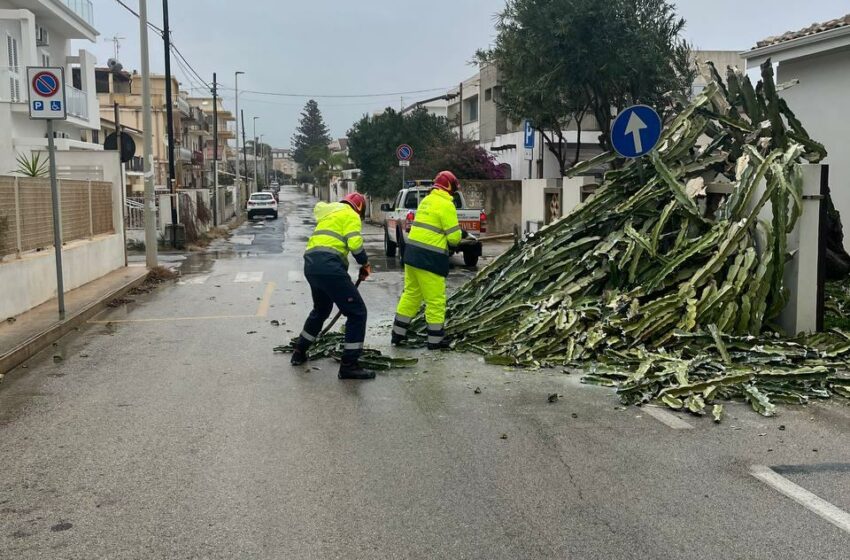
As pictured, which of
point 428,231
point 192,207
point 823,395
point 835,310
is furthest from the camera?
point 192,207

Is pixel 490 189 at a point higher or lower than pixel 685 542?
higher

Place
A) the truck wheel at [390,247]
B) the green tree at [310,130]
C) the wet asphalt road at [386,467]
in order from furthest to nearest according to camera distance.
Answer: the green tree at [310,130] < the truck wheel at [390,247] < the wet asphalt road at [386,467]

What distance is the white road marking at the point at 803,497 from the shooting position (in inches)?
165

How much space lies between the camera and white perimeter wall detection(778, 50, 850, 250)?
539 inches

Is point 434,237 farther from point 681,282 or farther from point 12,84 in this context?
point 12,84

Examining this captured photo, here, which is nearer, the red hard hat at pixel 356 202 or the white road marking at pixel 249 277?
the red hard hat at pixel 356 202

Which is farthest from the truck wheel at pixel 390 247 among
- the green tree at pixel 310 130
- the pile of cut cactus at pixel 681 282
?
the green tree at pixel 310 130

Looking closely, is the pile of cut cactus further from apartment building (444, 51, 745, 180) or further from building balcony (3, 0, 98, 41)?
building balcony (3, 0, 98, 41)

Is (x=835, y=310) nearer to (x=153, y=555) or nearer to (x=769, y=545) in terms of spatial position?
(x=769, y=545)

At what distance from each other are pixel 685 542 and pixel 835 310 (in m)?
6.53

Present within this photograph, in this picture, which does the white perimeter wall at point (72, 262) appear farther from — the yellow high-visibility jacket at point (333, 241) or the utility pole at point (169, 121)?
the utility pole at point (169, 121)

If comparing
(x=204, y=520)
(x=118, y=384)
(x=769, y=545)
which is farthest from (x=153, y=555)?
(x=118, y=384)

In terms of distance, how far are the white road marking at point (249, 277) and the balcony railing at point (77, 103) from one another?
17372 millimetres

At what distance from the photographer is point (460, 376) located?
7609 mm
